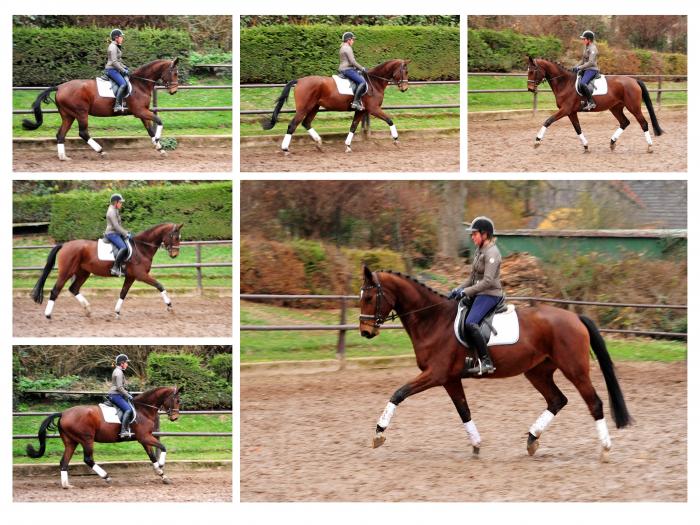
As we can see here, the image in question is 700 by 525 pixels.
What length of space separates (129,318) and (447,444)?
14.2 feet

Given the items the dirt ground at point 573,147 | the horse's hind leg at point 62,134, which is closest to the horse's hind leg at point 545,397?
the dirt ground at point 573,147

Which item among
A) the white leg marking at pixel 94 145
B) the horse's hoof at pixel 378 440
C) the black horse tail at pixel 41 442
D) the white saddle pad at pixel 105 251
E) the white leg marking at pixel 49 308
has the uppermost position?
the white leg marking at pixel 94 145

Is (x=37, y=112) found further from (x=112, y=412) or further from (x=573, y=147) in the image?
(x=573, y=147)

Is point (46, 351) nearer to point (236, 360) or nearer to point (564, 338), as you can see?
point (236, 360)

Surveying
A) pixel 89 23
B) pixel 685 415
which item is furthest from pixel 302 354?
pixel 89 23

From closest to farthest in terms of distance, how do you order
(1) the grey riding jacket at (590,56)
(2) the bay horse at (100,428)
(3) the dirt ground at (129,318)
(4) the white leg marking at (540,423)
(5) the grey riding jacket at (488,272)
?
(5) the grey riding jacket at (488,272)
(4) the white leg marking at (540,423)
(2) the bay horse at (100,428)
(3) the dirt ground at (129,318)
(1) the grey riding jacket at (590,56)

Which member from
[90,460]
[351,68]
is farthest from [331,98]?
[90,460]

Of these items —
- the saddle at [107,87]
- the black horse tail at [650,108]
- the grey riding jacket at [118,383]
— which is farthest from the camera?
the black horse tail at [650,108]

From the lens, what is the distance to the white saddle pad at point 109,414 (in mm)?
9156

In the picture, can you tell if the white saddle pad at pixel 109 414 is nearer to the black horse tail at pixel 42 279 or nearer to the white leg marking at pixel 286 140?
the black horse tail at pixel 42 279

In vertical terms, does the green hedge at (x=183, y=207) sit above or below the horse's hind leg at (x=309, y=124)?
below

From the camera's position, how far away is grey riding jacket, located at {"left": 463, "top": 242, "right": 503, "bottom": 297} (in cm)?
767

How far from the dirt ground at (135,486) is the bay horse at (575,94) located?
19.3 feet

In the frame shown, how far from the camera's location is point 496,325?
7887mm
